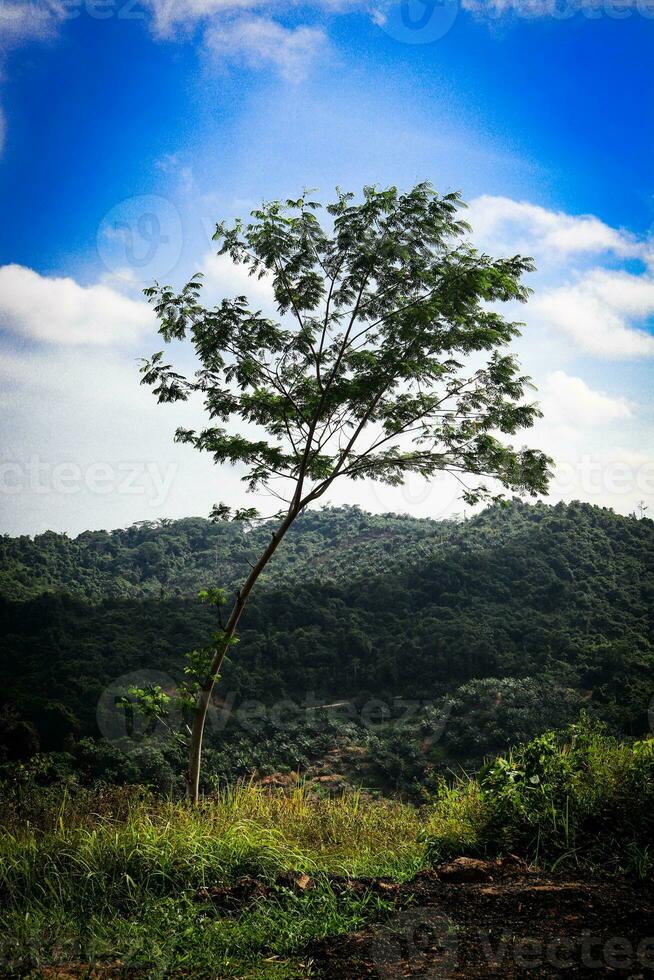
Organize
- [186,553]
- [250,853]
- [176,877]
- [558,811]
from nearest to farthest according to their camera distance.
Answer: [176,877] → [250,853] → [558,811] → [186,553]

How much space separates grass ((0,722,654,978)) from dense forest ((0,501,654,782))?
9.21m

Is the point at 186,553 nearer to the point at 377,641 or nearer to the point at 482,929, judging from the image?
the point at 377,641

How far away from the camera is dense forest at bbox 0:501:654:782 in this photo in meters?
19.3

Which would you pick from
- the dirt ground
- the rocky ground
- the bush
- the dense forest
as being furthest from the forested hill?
the dirt ground

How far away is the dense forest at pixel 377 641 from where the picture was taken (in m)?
19.3

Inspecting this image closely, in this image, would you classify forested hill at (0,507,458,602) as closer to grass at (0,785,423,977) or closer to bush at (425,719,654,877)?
grass at (0,785,423,977)

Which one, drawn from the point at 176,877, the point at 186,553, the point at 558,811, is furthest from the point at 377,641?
the point at 176,877

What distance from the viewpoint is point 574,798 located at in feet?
14.6

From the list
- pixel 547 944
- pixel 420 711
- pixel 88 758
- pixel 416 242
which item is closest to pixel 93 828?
pixel 547 944

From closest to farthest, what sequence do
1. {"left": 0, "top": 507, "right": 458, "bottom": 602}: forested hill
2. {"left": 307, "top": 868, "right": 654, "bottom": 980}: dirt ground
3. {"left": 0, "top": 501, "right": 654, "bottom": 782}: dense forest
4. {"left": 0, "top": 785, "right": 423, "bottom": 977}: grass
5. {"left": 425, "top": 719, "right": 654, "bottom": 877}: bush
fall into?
{"left": 307, "top": 868, "right": 654, "bottom": 980}: dirt ground → {"left": 0, "top": 785, "right": 423, "bottom": 977}: grass → {"left": 425, "top": 719, "right": 654, "bottom": 877}: bush → {"left": 0, "top": 501, "right": 654, "bottom": 782}: dense forest → {"left": 0, "top": 507, "right": 458, "bottom": 602}: forested hill

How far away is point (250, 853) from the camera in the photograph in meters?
4.21

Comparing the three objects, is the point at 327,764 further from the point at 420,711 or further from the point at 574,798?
the point at 574,798

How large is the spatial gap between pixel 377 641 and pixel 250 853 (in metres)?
23.1

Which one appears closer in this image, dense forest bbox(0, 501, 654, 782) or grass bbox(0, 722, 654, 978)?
grass bbox(0, 722, 654, 978)
